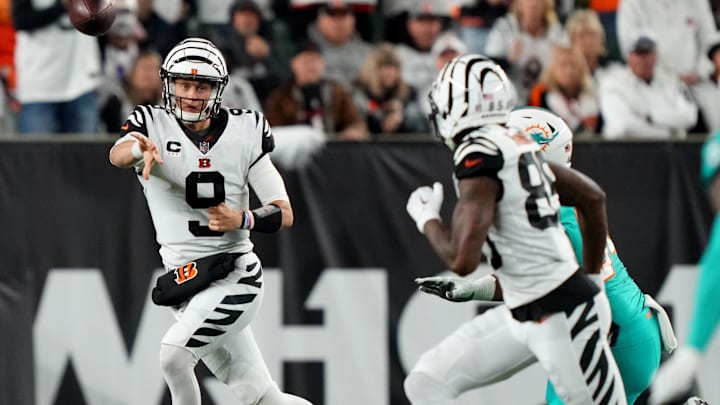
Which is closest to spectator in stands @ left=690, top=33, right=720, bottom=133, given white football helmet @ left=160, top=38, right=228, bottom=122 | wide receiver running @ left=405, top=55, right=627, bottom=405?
wide receiver running @ left=405, top=55, right=627, bottom=405

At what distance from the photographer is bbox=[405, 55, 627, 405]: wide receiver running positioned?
4.98m

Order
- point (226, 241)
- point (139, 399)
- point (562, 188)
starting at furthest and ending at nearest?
point (139, 399) < point (226, 241) < point (562, 188)

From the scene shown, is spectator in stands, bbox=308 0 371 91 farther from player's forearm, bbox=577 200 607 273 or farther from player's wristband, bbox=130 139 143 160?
player's forearm, bbox=577 200 607 273

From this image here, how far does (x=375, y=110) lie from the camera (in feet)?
29.7

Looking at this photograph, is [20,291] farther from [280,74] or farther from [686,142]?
[686,142]

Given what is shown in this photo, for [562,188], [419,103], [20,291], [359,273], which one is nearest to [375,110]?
[419,103]

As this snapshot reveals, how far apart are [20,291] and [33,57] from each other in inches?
70.7

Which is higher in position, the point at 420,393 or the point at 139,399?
the point at 420,393

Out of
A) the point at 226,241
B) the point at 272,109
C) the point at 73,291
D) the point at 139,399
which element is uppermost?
the point at 272,109

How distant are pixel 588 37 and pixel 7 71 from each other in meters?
4.47

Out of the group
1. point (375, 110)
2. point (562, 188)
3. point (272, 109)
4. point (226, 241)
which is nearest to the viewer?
point (562, 188)

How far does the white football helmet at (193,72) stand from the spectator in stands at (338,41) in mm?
3465

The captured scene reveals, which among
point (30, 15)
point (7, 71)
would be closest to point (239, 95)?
point (30, 15)

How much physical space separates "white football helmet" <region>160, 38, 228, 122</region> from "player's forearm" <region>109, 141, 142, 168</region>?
0.36 metres
